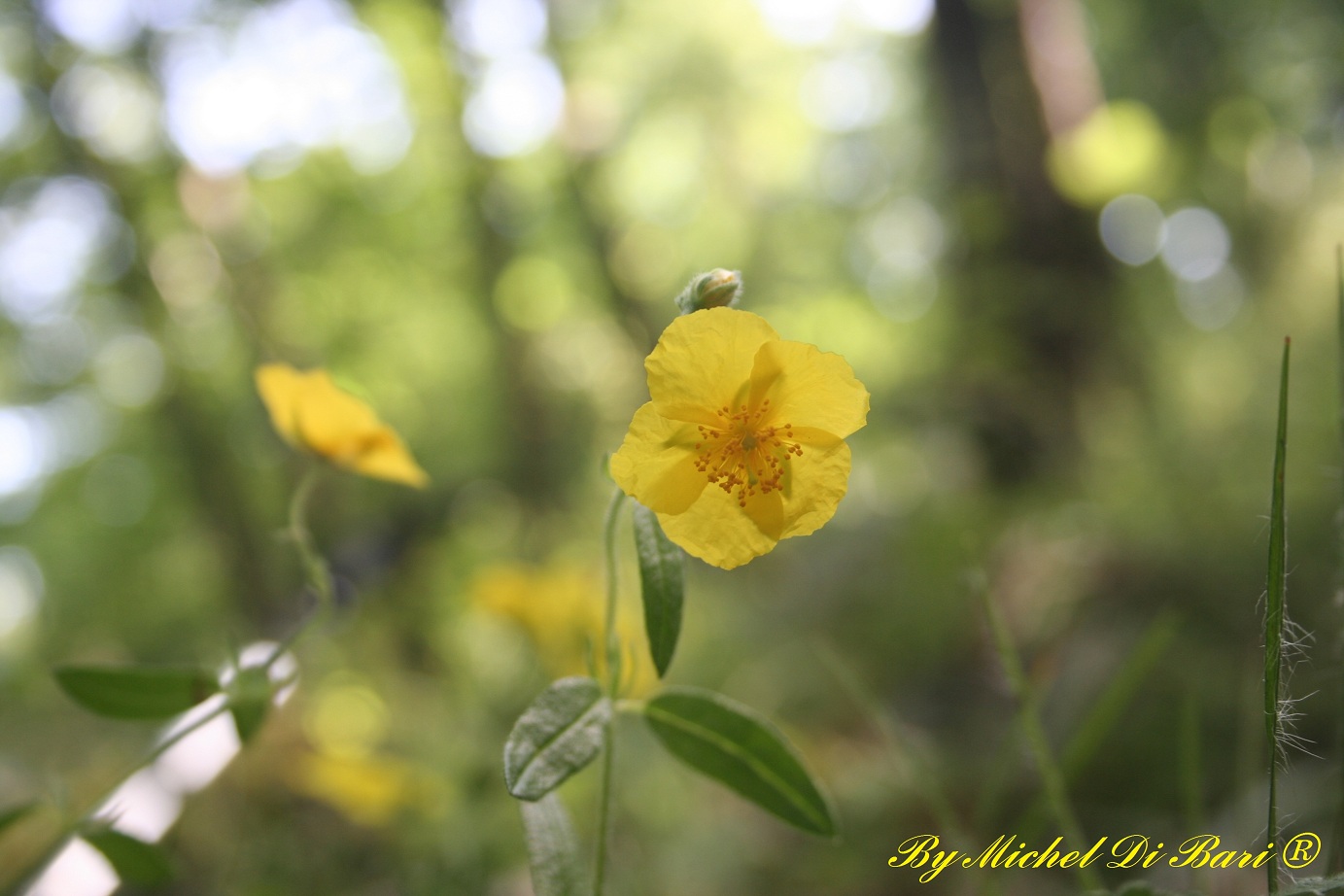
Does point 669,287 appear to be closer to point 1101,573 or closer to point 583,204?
point 583,204

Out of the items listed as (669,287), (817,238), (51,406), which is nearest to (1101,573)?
(669,287)

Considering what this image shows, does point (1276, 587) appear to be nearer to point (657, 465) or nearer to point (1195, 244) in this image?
point (657, 465)

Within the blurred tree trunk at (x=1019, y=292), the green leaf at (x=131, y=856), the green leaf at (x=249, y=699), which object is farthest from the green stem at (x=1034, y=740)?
the blurred tree trunk at (x=1019, y=292)

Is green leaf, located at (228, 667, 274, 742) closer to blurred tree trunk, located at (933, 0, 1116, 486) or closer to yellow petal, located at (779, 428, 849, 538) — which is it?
yellow petal, located at (779, 428, 849, 538)

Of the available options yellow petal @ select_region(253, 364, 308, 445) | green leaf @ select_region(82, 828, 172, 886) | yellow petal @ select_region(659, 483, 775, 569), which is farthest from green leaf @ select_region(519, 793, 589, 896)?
yellow petal @ select_region(253, 364, 308, 445)

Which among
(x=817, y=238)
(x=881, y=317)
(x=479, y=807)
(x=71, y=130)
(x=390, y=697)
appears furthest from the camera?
(x=817, y=238)

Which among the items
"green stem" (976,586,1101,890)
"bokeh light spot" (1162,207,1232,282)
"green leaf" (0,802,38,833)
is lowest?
"bokeh light spot" (1162,207,1232,282)

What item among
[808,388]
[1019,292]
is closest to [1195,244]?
[1019,292]
